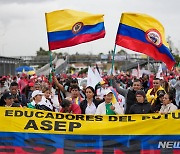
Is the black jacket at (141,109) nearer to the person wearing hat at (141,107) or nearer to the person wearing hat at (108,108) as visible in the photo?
the person wearing hat at (141,107)

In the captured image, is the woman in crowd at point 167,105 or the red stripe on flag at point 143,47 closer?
the woman in crowd at point 167,105

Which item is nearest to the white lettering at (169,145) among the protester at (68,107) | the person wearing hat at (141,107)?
the person wearing hat at (141,107)

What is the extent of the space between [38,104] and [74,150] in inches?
79.6

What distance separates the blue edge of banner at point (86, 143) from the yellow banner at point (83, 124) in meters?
0.08

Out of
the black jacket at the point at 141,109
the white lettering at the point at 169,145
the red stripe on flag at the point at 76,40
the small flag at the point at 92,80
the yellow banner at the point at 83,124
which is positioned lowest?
the white lettering at the point at 169,145

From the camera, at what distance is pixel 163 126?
713 cm

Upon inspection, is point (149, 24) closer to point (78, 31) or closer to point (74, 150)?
point (78, 31)

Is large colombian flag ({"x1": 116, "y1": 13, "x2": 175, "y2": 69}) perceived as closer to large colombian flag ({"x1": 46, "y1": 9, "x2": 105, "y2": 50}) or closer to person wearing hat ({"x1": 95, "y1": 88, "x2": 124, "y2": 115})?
large colombian flag ({"x1": 46, "y1": 9, "x2": 105, "y2": 50})

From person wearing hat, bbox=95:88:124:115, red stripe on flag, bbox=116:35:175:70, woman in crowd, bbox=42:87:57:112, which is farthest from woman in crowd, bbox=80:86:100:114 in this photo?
red stripe on flag, bbox=116:35:175:70

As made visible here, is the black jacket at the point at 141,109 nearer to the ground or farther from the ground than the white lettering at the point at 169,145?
farther from the ground

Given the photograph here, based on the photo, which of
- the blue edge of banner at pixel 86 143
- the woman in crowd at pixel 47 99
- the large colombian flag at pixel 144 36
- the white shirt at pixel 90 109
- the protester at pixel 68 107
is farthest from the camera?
the large colombian flag at pixel 144 36

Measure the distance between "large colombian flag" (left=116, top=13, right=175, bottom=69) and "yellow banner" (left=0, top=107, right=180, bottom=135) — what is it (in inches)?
119

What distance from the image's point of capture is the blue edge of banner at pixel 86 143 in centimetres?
700

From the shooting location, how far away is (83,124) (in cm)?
718
